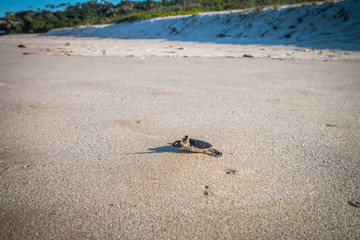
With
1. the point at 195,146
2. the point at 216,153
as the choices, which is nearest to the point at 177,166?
the point at 195,146

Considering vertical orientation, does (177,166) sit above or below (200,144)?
below

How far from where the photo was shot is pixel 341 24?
37.6 feet

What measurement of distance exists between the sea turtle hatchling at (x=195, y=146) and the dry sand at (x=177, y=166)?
8 centimetres

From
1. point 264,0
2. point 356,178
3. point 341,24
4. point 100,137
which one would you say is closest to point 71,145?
point 100,137

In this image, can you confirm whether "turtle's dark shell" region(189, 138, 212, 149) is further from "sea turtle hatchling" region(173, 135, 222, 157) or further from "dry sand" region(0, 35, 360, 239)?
"dry sand" region(0, 35, 360, 239)

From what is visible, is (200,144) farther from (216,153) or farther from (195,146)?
(216,153)

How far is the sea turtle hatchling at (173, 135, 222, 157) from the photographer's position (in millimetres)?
1783

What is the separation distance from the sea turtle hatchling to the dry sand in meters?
0.08

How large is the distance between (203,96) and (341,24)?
12.4 m

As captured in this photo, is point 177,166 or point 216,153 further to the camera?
point 216,153

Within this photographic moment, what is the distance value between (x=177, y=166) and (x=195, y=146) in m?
0.23

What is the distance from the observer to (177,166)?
1.76 meters

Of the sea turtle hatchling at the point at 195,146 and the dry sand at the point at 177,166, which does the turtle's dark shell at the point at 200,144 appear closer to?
the sea turtle hatchling at the point at 195,146

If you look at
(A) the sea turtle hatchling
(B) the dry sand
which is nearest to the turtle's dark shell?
(A) the sea turtle hatchling
